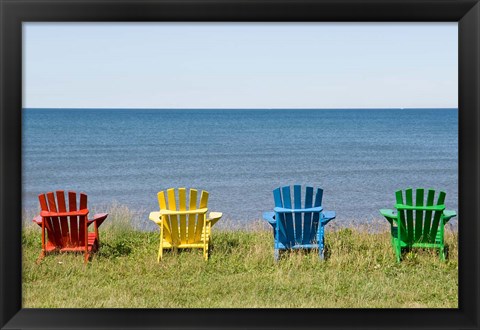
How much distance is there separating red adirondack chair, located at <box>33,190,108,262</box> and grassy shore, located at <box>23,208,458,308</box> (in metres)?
0.12

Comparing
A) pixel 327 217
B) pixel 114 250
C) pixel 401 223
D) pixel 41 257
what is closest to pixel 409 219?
pixel 401 223

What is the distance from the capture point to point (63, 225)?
6.47 meters

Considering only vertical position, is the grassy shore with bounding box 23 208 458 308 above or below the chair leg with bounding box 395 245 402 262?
below

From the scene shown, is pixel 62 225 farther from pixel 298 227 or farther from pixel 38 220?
pixel 298 227

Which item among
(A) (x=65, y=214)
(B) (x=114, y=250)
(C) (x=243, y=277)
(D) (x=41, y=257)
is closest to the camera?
(C) (x=243, y=277)

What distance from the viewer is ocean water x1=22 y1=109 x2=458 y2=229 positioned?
2250cm

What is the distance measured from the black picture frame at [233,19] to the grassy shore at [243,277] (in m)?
2.44

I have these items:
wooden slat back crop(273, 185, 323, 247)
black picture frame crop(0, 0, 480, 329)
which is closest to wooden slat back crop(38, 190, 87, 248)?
wooden slat back crop(273, 185, 323, 247)

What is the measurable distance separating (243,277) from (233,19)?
142 inches

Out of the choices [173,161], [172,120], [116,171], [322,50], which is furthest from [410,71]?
[116,171]

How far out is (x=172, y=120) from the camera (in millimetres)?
63406

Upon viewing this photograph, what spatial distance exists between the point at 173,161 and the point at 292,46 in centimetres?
3094

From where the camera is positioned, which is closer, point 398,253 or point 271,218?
point 398,253

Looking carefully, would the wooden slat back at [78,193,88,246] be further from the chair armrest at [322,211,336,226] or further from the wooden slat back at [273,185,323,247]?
the chair armrest at [322,211,336,226]
